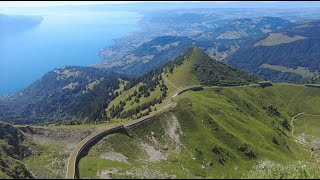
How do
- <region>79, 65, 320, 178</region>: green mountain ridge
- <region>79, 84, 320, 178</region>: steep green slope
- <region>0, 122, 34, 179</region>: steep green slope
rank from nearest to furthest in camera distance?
<region>0, 122, 34, 179</region>: steep green slope
<region>79, 65, 320, 178</region>: green mountain ridge
<region>79, 84, 320, 178</region>: steep green slope

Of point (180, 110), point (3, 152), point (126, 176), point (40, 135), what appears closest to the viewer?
point (126, 176)

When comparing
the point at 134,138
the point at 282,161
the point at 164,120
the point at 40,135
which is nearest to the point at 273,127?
the point at 282,161

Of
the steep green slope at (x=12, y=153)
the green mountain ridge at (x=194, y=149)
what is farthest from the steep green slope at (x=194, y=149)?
the steep green slope at (x=12, y=153)

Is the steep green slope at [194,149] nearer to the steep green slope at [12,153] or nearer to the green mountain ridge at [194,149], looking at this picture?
the green mountain ridge at [194,149]

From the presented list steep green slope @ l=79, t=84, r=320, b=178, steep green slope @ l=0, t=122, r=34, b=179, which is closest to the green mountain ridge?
steep green slope @ l=79, t=84, r=320, b=178

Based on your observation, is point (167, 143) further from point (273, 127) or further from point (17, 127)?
point (273, 127)

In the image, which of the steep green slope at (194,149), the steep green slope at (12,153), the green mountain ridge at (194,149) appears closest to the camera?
the steep green slope at (12,153)

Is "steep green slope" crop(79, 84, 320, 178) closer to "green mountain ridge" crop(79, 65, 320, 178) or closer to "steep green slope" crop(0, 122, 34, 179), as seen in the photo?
"green mountain ridge" crop(79, 65, 320, 178)
